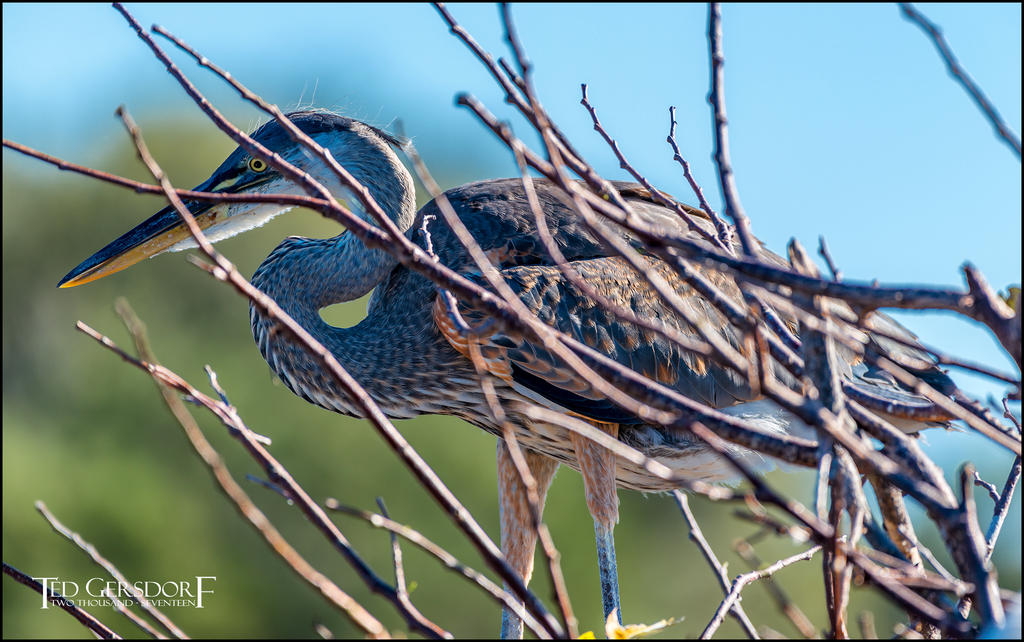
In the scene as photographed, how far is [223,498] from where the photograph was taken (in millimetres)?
17406

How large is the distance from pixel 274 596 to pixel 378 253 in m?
15.0

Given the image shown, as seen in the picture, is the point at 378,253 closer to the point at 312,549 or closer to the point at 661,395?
the point at 661,395

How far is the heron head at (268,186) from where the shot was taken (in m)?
3.45

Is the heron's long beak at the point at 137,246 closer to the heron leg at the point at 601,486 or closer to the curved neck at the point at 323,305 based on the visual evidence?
the curved neck at the point at 323,305

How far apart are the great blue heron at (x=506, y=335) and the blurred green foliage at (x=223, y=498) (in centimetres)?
1063

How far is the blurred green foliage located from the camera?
15898mm

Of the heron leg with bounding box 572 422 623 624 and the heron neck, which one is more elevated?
the heron neck

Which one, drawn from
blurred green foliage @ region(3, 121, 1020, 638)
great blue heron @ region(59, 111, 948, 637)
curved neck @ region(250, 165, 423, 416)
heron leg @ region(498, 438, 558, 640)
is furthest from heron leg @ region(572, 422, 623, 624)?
blurred green foliage @ region(3, 121, 1020, 638)

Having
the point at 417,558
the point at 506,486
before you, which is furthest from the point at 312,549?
the point at 506,486

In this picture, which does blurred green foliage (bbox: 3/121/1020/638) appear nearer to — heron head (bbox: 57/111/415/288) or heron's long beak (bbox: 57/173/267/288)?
heron head (bbox: 57/111/415/288)

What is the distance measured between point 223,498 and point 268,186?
14.7 metres

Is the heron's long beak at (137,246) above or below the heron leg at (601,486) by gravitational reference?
above

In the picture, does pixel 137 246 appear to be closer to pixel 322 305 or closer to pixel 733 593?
pixel 322 305

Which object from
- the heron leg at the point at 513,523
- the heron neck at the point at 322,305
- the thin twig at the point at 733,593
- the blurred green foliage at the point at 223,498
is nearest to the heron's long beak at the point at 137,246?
the heron neck at the point at 322,305
